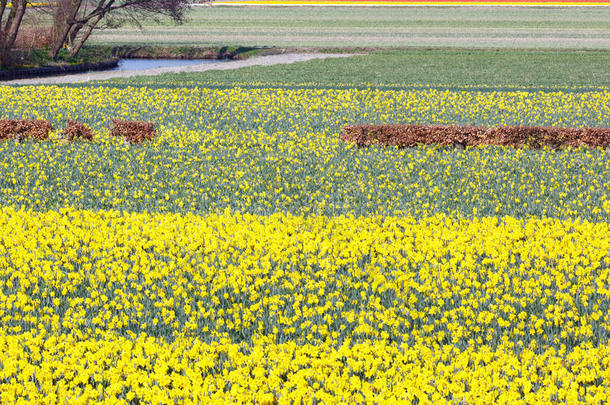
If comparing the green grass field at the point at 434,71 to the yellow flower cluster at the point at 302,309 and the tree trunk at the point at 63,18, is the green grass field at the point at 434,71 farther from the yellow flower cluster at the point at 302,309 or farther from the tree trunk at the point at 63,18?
the yellow flower cluster at the point at 302,309

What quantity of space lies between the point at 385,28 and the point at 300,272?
66.1 m

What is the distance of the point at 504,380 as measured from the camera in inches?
228

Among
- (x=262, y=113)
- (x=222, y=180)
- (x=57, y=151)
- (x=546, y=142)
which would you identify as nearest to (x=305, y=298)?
(x=222, y=180)

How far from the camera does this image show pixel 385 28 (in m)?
71.7

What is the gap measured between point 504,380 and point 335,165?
938 centimetres

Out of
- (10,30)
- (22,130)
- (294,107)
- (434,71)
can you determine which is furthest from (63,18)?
(22,130)

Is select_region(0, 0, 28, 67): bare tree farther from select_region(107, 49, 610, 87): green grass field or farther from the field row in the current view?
the field row

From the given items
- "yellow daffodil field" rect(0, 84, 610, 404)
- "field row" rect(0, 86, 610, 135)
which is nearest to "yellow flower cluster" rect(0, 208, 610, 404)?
"yellow daffodil field" rect(0, 84, 610, 404)

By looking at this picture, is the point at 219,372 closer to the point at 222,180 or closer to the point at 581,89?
the point at 222,180

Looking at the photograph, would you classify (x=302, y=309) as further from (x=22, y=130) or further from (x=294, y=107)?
(x=294, y=107)

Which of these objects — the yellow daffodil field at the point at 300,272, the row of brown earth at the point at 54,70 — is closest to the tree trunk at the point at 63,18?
the row of brown earth at the point at 54,70

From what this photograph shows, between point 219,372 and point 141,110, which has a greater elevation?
point 141,110

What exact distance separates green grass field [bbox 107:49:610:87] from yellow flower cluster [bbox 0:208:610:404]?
20.1m

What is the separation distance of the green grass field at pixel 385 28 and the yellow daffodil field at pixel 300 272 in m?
41.5
